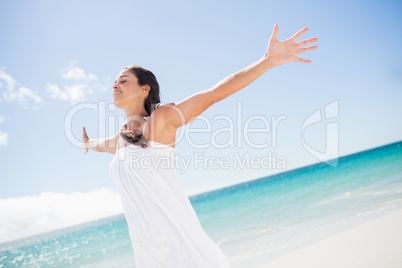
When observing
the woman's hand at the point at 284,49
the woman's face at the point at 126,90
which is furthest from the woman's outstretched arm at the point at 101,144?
the woman's hand at the point at 284,49

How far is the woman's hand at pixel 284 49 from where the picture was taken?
6.13ft

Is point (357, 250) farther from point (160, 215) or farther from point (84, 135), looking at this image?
point (84, 135)

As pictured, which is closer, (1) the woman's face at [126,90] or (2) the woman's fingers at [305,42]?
(2) the woman's fingers at [305,42]

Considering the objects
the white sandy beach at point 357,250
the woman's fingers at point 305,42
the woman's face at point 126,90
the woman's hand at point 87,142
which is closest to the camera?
the woman's fingers at point 305,42

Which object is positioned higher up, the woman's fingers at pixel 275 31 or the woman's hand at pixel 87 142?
the woman's fingers at pixel 275 31

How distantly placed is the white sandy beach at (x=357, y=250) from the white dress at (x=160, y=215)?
4.11m

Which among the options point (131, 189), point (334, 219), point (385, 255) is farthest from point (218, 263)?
point (334, 219)

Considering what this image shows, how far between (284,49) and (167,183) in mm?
1182

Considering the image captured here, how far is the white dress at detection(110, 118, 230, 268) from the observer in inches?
73.5

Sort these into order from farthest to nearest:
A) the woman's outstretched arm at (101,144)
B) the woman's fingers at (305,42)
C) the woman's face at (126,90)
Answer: the woman's outstretched arm at (101,144)
the woman's face at (126,90)
the woman's fingers at (305,42)

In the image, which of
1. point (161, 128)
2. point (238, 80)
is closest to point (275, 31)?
point (238, 80)

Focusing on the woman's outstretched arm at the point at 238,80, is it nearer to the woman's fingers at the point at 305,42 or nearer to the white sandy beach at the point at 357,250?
the woman's fingers at the point at 305,42

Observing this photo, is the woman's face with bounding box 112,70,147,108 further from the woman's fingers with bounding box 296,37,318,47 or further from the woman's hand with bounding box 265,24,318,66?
the woman's fingers with bounding box 296,37,318,47

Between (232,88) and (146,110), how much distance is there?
96 centimetres
